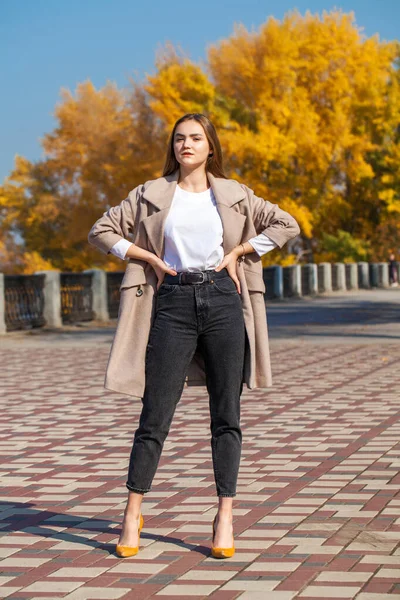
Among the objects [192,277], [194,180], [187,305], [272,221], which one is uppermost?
[194,180]

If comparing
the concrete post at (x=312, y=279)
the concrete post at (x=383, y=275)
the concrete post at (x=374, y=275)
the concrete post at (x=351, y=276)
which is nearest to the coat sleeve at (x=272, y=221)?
the concrete post at (x=312, y=279)

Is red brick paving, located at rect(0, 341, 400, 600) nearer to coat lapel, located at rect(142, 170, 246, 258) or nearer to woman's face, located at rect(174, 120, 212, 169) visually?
coat lapel, located at rect(142, 170, 246, 258)

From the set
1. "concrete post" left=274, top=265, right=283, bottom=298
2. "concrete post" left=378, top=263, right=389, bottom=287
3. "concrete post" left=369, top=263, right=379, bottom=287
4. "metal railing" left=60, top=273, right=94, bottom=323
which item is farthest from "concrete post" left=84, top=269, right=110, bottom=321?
"concrete post" left=378, top=263, right=389, bottom=287

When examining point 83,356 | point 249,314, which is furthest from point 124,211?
point 83,356

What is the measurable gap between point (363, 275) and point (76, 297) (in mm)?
31399

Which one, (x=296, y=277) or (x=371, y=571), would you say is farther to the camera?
(x=296, y=277)

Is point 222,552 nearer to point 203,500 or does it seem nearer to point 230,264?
point 230,264

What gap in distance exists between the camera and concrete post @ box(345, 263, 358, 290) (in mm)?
54075

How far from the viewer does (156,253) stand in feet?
17.0

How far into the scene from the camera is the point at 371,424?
944 cm

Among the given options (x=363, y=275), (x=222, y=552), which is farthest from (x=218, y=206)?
(x=363, y=275)

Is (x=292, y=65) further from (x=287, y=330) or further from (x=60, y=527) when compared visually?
(x=60, y=527)

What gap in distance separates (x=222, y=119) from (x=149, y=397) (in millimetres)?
50138

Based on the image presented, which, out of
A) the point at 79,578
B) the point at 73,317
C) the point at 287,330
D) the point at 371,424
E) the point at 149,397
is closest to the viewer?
the point at 79,578
